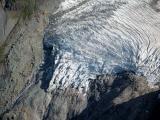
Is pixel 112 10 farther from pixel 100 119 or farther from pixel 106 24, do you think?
pixel 100 119

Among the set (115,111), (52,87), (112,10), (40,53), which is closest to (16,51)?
(40,53)

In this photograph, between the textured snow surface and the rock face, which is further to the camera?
the textured snow surface

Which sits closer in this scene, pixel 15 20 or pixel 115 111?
pixel 115 111

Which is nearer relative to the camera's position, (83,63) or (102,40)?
(83,63)

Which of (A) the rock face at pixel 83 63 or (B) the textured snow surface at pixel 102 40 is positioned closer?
(A) the rock face at pixel 83 63

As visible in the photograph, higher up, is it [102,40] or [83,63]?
[102,40]
